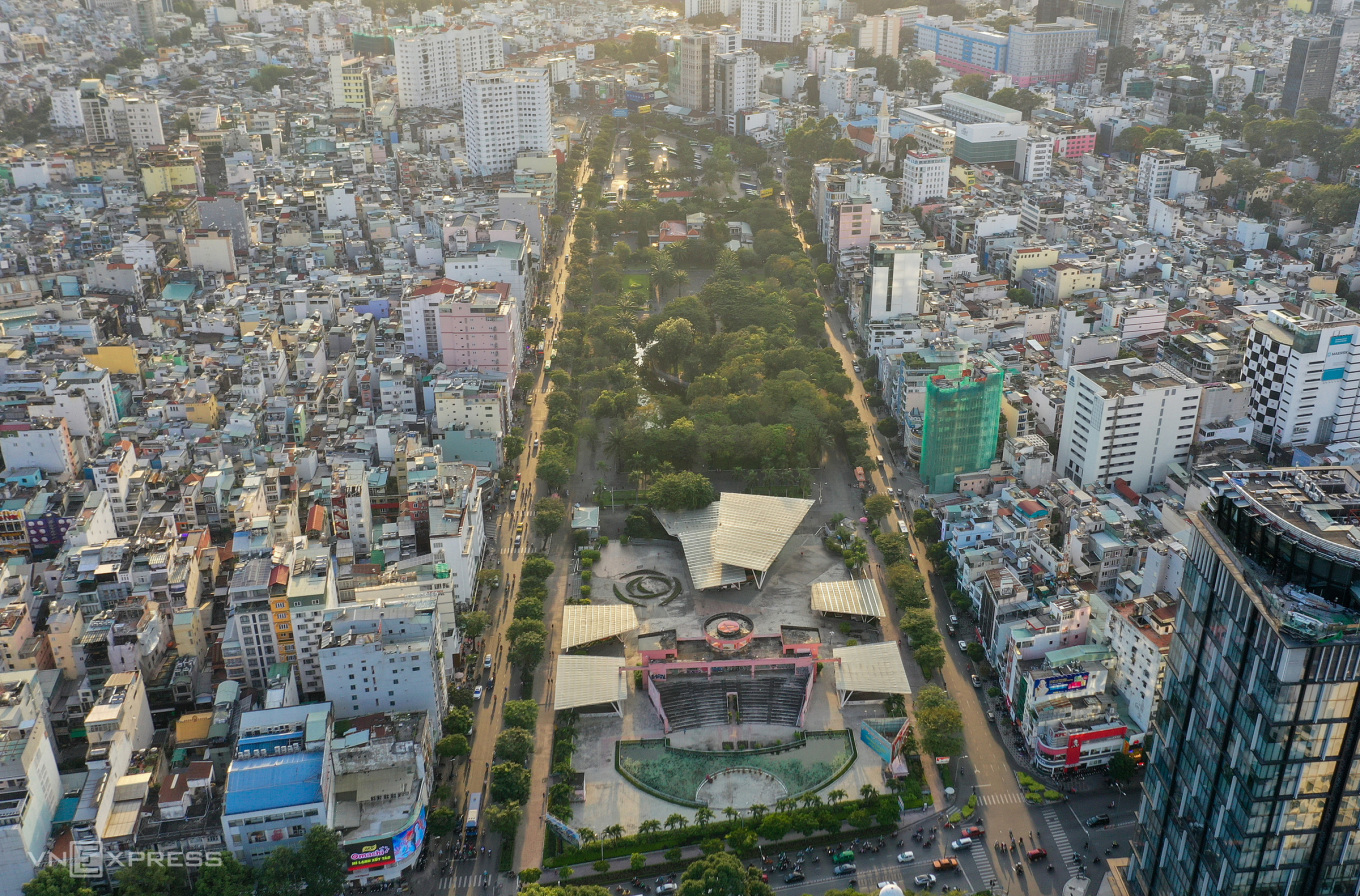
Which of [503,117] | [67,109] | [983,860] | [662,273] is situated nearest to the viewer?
[983,860]

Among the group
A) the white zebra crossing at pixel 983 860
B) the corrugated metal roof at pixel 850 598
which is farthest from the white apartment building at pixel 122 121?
the white zebra crossing at pixel 983 860

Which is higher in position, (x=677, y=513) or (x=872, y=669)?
(x=677, y=513)

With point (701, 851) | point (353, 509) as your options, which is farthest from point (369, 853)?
point (353, 509)

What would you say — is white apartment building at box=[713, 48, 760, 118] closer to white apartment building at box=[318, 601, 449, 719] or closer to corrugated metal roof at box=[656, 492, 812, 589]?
corrugated metal roof at box=[656, 492, 812, 589]

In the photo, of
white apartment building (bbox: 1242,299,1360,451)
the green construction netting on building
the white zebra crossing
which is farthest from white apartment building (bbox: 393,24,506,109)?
the white zebra crossing

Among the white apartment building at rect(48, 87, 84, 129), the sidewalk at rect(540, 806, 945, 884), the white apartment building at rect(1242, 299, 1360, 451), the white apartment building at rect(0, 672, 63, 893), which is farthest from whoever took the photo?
the white apartment building at rect(48, 87, 84, 129)

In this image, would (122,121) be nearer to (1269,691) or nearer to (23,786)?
(23,786)

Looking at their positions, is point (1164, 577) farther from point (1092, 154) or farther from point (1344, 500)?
point (1092, 154)
